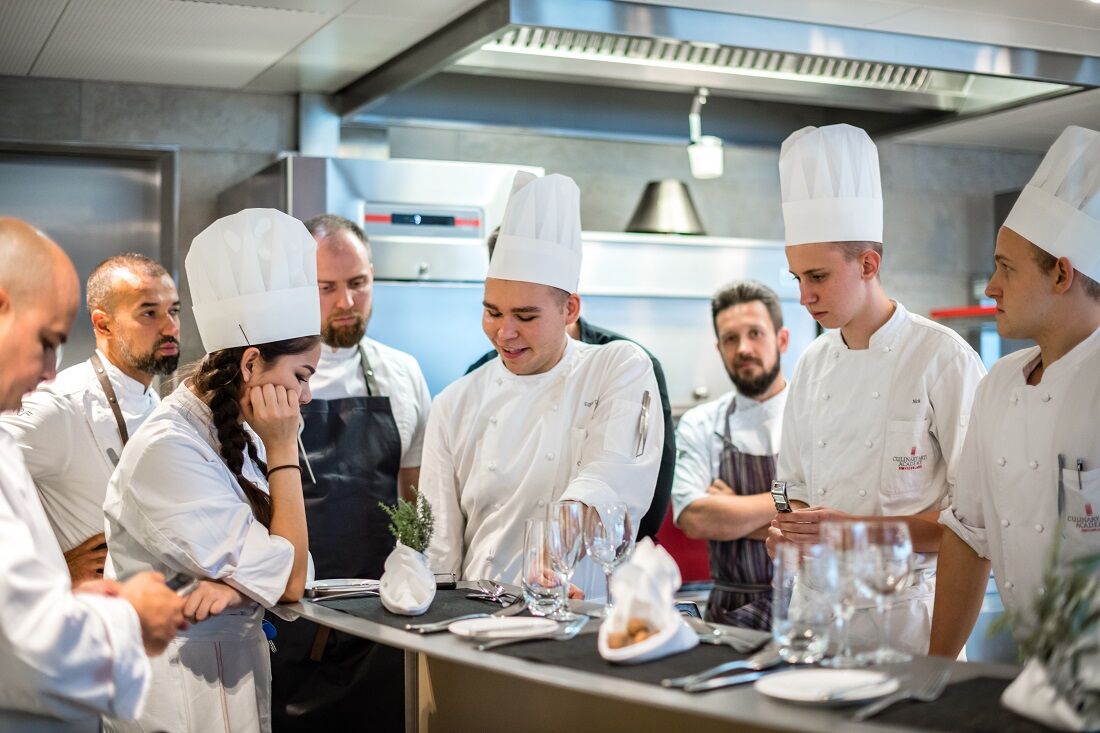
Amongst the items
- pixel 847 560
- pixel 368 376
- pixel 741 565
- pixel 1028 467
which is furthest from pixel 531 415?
pixel 847 560

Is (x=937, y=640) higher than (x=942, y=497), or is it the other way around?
(x=942, y=497)

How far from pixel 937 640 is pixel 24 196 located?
151 inches

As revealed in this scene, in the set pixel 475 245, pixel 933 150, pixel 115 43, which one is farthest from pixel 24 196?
pixel 933 150

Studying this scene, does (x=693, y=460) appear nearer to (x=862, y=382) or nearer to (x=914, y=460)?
(x=862, y=382)

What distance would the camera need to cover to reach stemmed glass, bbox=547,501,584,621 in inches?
77.7

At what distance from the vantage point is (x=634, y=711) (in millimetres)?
1810

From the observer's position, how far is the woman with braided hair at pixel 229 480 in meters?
2.13

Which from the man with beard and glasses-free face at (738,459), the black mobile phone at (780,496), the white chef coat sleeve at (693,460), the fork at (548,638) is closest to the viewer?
the fork at (548,638)

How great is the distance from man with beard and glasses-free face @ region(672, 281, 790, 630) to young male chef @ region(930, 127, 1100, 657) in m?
1.34

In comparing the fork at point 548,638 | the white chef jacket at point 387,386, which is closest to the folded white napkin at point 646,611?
the fork at point 548,638

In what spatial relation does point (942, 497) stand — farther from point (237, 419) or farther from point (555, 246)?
point (237, 419)

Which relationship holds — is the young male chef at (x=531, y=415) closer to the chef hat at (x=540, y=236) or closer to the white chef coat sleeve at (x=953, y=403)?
the chef hat at (x=540, y=236)

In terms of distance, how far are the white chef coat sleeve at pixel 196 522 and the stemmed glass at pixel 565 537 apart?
55 cm

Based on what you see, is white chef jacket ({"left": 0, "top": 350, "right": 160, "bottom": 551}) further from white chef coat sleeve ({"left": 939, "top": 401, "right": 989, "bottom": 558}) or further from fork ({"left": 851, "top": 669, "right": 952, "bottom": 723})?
fork ({"left": 851, "top": 669, "right": 952, "bottom": 723})
